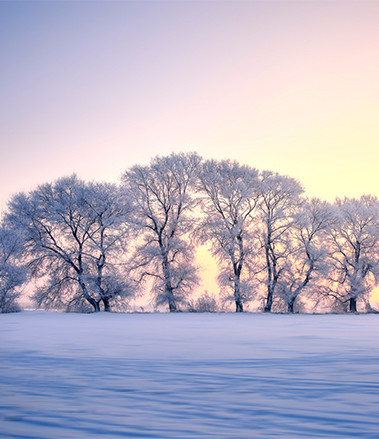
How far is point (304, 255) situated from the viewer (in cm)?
2873

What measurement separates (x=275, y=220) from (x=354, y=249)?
836 cm

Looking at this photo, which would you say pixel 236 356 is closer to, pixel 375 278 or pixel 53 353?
pixel 53 353

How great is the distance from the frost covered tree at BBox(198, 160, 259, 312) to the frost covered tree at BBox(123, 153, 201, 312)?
1281 millimetres

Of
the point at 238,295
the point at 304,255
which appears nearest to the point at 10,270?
the point at 238,295

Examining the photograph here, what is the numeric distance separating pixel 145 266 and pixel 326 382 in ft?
82.2

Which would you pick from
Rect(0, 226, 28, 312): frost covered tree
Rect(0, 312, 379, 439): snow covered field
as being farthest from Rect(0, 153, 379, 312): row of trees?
Rect(0, 312, 379, 439): snow covered field

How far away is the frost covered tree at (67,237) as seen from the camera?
27656mm

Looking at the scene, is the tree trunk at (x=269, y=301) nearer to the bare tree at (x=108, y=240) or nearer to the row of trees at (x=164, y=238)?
the row of trees at (x=164, y=238)

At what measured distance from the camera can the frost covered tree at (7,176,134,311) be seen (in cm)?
2766

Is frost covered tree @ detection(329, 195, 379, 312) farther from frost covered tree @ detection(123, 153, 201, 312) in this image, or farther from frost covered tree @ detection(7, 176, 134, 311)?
frost covered tree @ detection(7, 176, 134, 311)

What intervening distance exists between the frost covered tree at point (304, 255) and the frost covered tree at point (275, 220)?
340 millimetres

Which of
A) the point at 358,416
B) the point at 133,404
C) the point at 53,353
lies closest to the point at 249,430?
the point at 358,416

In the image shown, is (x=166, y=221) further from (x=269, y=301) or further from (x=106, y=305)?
(x=269, y=301)

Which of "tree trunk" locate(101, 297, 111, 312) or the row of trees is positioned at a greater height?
the row of trees
